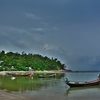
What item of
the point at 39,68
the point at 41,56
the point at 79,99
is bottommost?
the point at 79,99

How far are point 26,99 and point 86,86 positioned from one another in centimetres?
1323

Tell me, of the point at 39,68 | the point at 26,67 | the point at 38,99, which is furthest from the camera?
the point at 39,68

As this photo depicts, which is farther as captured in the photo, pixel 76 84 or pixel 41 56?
pixel 41 56

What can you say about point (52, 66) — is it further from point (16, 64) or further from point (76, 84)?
point (76, 84)

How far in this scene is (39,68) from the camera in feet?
374

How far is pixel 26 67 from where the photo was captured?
104m

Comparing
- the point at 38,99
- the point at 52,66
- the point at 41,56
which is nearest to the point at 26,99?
the point at 38,99

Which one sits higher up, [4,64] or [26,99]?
[4,64]

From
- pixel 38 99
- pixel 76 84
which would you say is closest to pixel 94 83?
pixel 76 84

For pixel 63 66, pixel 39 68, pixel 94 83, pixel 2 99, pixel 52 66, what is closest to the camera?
pixel 2 99

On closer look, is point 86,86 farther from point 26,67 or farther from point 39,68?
point 39,68

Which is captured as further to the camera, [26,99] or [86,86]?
[86,86]

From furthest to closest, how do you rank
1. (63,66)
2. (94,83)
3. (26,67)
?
(63,66), (26,67), (94,83)

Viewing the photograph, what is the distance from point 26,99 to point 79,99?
497cm
